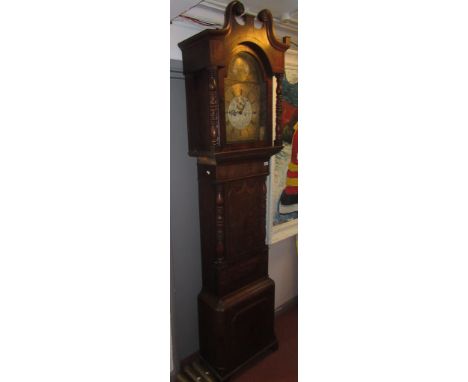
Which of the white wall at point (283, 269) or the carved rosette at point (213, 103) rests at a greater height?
the carved rosette at point (213, 103)

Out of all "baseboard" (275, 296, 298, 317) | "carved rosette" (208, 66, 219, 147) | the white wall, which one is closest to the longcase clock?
"carved rosette" (208, 66, 219, 147)

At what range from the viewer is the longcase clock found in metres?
1.82

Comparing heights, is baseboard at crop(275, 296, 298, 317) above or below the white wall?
below

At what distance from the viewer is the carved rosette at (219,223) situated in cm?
199

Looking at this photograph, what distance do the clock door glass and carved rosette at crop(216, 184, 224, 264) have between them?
318 millimetres

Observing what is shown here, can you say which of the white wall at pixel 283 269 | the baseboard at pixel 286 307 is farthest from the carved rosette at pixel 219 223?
the baseboard at pixel 286 307

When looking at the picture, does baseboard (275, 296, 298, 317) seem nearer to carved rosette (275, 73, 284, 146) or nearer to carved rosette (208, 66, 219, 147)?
carved rosette (275, 73, 284, 146)

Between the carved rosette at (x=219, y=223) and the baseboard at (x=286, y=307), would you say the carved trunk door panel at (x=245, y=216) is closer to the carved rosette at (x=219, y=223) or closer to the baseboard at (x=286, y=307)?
the carved rosette at (x=219, y=223)

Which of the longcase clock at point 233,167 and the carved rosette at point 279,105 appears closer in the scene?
the longcase clock at point 233,167

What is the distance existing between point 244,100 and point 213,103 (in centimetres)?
26

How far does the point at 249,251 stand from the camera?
2.21m

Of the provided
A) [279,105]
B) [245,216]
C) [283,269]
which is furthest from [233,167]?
[283,269]
